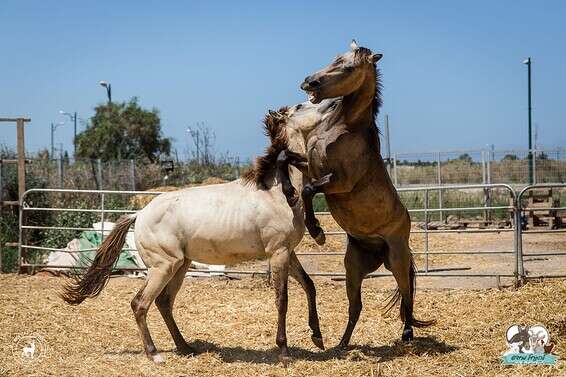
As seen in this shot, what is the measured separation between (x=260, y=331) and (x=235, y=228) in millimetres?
1573

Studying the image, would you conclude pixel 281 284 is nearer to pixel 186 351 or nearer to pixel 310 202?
pixel 310 202

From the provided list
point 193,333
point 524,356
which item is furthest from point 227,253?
point 524,356

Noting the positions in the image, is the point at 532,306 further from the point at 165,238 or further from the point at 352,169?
the point at 165,238

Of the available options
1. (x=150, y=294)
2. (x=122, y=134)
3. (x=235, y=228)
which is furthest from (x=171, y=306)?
(x=122, y=134)

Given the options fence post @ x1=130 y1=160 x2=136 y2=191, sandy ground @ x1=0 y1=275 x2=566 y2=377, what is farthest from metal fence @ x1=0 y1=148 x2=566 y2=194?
sandy ground @ x1=0 y1=275 x2=566 y2=377

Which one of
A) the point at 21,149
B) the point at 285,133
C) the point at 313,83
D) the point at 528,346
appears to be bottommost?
the point at 528,346

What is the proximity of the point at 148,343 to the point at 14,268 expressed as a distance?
5895mm

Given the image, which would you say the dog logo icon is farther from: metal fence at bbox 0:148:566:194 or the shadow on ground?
metal fence at bbox 0:148:566:194

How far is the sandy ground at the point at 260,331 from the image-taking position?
500 cm

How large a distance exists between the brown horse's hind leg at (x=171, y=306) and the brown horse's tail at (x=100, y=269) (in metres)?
0.54

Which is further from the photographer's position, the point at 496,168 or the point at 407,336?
the point at 496,168

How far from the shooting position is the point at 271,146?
5598 millimetres

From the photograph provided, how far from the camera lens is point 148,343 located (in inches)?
213

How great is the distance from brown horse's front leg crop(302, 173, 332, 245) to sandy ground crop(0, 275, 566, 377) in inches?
39.6
